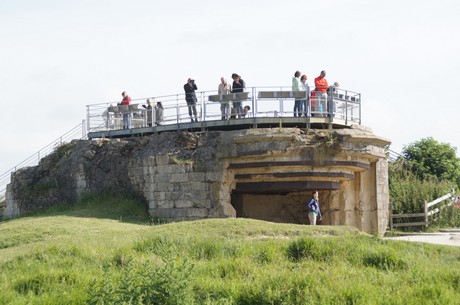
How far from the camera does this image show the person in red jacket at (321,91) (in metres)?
25.2

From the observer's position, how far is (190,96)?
Result: 26.5 metres

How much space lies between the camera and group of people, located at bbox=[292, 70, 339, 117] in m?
25.1

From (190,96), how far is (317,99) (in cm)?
416

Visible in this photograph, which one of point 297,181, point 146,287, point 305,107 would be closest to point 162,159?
point 297,181

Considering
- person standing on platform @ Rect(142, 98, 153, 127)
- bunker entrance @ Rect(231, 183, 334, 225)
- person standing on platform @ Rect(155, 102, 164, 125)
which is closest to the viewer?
person standing on platform @ Rect(155, 102, 164, 125)

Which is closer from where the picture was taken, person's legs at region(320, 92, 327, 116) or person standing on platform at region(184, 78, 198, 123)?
person's legs at region(320, 92, 327, 116)

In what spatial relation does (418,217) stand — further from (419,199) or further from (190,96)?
(190,96)

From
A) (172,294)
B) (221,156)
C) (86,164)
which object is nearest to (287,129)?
(221,156)

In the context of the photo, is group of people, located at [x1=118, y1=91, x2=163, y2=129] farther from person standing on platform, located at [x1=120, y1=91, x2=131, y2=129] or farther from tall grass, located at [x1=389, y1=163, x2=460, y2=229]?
tall grass, located at [x1=389, y1=163, x2=460, y2=229]

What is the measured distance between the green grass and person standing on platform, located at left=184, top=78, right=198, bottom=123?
7124 millimetres

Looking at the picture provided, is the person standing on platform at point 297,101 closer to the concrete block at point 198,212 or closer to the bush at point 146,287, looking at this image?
the concrete block at point 198,212

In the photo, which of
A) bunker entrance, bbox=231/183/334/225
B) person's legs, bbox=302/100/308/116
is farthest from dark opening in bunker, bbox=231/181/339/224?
person's legs, bbox=302/100/308/116

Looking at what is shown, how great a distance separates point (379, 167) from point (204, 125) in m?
5.96

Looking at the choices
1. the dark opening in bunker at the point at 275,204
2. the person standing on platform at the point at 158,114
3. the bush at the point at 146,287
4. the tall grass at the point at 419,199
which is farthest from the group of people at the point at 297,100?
the bush at the point at 146,287
